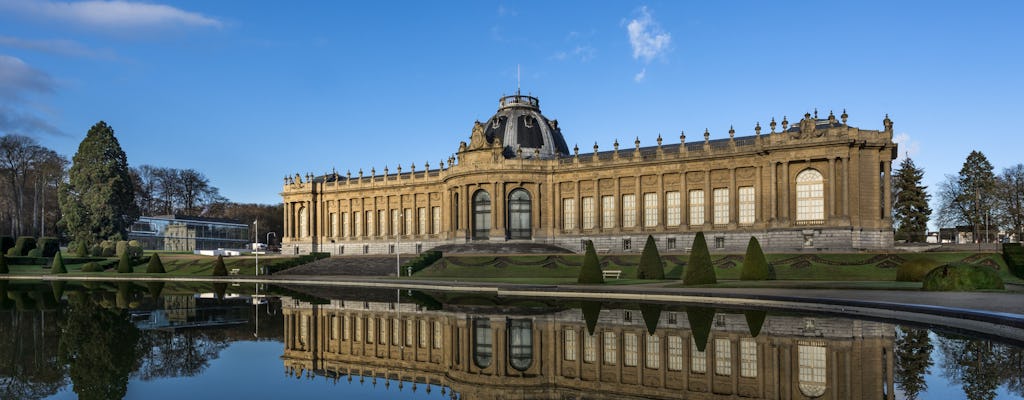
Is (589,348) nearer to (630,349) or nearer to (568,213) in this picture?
(630,349)

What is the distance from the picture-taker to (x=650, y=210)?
68250 millimetres

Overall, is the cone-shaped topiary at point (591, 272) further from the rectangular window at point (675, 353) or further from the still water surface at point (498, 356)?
the rectangular window at point (675, 353)

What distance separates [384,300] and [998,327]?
24.2 meters

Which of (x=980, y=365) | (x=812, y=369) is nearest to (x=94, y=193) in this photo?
(x=812, y=369)

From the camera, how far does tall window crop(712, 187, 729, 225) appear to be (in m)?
63.9

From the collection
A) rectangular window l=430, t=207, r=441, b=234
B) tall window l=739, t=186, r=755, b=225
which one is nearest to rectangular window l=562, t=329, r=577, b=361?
tall window l=739, t=186, r=755, b=225

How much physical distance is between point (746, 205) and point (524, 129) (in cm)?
2467

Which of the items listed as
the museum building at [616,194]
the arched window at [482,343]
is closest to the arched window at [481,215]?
the museum building at [616,194]

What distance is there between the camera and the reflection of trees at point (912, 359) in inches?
551

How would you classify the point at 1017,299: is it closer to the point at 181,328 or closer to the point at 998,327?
the point at 998,327

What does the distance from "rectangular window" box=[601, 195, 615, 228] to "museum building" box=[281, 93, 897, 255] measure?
11cm

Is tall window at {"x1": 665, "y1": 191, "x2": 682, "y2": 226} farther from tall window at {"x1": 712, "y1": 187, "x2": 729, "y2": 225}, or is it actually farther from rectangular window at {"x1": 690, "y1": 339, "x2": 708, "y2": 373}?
rectangular window at {"x1": 690, "y1": 339, "x2": 708, "y2": 373}

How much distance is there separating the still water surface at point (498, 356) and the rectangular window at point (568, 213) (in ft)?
141

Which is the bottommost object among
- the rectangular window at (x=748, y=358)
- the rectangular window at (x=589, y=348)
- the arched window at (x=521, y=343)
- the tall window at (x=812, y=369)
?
the arched window at (x=521, y=343)
